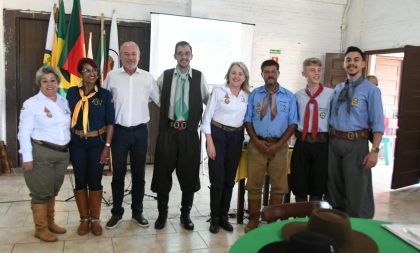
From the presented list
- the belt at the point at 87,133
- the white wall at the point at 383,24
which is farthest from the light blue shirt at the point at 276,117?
the white wall at the point at 383,24

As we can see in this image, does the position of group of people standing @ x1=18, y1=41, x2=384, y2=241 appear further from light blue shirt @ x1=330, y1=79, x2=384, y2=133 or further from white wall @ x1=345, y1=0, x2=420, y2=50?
white wall @ x1=345, y1=0, x2=420, y2=50

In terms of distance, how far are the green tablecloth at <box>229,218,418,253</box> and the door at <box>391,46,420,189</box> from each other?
13.4 feet

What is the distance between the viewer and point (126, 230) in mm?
3344

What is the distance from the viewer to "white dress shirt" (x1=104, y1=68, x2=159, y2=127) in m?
3.17

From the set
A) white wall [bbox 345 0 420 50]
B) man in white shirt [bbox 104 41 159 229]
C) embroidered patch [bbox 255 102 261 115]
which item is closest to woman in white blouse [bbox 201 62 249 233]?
embroidered patch [bbox 255 102 261 115]

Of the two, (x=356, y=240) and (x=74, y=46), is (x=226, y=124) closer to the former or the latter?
(x=356, y=240)

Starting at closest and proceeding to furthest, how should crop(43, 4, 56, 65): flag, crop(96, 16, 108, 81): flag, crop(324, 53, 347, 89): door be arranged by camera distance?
crop(43, 4, 56, 65): flag, crop(96, 16, 108, 81): flag, crop(324, 53, 347, 89): door

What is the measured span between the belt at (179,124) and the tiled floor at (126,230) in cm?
97

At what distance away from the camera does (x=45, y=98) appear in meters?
2.89

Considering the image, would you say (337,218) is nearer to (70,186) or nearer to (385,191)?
(70,186)

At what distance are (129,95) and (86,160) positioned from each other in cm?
67

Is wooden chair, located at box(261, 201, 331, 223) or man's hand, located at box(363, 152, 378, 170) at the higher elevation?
man's hand, located at box(363, 152, 378, 170)

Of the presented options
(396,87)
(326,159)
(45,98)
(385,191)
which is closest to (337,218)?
(326,159)

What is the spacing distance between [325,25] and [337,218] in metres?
6.24
